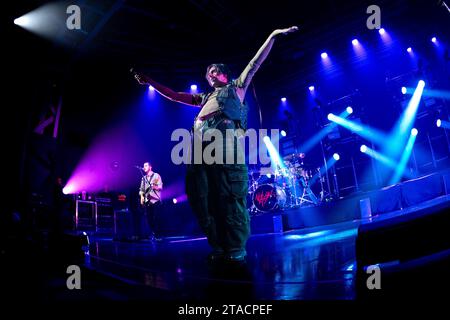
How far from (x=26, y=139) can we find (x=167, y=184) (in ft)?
22.7

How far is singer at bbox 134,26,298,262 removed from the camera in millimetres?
2701

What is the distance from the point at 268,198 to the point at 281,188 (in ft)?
2.01

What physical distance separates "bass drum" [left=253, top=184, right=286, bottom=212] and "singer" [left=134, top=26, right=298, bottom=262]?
22.1ft

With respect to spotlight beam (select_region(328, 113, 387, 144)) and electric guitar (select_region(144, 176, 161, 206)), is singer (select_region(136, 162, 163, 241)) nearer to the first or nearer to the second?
electric guitar (select_region(144, 176, 161, 206))

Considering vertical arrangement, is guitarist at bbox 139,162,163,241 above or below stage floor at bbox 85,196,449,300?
above

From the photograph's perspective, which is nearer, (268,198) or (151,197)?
(151,197)

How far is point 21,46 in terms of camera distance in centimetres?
661

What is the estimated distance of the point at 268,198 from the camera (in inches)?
374

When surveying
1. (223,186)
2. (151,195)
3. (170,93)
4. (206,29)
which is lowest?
(223,186)

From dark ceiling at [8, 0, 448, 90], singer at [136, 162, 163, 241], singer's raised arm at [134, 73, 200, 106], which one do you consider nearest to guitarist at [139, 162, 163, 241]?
singer at [136, 162, 163, 241]

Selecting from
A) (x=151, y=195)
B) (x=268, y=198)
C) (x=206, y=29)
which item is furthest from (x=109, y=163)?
(x=268, y=198)

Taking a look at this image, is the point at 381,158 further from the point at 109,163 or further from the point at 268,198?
the point at 109,163

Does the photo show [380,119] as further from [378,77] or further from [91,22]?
[91,22]

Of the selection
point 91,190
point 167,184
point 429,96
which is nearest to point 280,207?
point 167,184
